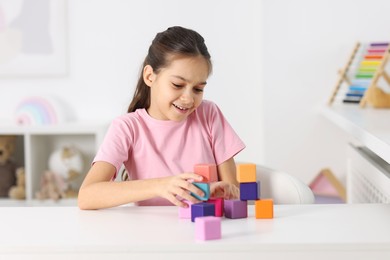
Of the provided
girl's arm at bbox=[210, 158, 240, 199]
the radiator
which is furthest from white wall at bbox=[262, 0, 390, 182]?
girl's arm at bbox=[210, 158, 240, 199]

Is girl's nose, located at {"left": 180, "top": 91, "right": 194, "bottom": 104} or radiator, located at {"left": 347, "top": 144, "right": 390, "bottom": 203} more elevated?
girl's nose, located at {"left": 180, "top": 91, "right": 194, "bottom": 104}

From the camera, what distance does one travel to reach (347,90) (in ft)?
11.2

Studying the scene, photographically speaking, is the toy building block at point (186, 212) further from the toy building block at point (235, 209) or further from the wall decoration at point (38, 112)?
the wall decoration at point (38, 112)

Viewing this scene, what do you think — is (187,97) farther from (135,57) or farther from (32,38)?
(32,38)

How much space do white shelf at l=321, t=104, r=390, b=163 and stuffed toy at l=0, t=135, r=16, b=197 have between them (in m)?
1.74

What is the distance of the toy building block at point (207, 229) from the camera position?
3.58 feet

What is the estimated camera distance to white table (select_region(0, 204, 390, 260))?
107 centimetres

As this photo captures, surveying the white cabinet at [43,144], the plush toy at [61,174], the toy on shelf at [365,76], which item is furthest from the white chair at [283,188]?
the plush toy at [61,174]

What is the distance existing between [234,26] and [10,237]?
274cm

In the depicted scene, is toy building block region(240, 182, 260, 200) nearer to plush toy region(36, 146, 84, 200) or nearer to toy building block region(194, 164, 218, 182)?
toy building block region(194, 164, 218, 182)

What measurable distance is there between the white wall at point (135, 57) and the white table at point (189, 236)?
243 centimetres

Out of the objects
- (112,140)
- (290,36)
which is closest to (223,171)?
(112,140)

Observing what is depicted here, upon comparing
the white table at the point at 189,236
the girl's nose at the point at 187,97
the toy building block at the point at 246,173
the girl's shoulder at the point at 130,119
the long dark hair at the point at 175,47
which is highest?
the long dark hair at the point at 175,47

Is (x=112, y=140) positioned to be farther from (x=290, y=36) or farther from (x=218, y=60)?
(x=218, y=60)
